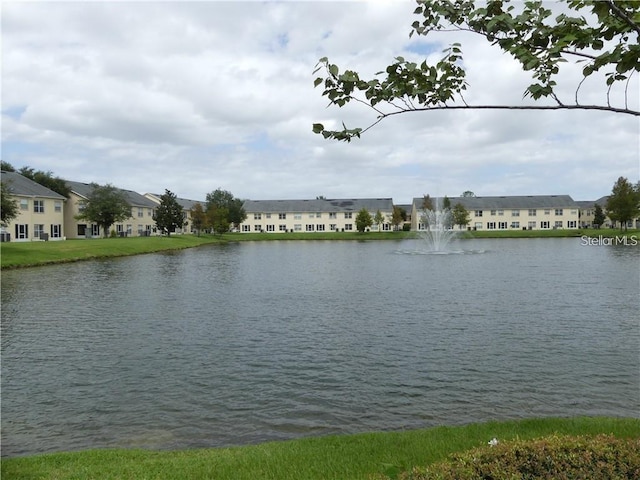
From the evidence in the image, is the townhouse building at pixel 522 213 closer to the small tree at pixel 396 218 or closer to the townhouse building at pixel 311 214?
the small tree at pixel 396 218

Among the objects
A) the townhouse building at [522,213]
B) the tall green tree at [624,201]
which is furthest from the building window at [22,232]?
the tall green tree at [624,201]

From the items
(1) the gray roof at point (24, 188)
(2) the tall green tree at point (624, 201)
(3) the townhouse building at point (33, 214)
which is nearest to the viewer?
(3) the townhouse building at point (33, 214)

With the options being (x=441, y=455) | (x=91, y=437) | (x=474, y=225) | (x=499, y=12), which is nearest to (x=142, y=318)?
(x=91, y=437)

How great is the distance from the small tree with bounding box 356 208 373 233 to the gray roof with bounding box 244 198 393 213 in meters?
11.5

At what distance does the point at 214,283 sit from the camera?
102ft

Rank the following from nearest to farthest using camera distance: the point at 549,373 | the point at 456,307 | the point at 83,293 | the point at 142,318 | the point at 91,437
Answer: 1. the point at 91,437
2. the point at 549,373
3. the point at 142,318
4. the point at 456,307
5. the point at 83,293

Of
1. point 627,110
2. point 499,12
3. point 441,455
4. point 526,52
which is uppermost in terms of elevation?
point 499,12

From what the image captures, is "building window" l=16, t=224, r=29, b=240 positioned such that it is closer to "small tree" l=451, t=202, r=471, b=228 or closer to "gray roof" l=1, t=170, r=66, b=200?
"gray roof" l=1, t=170, r=66, b=200

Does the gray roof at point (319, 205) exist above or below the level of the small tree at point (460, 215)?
above

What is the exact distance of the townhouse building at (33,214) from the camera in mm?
63344

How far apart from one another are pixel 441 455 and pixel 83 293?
24.6 meters

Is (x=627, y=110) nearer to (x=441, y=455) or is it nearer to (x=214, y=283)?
(x=441, y=455)

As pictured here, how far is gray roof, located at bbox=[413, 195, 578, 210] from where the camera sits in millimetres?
125125

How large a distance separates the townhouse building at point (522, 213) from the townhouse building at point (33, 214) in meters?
82.9
